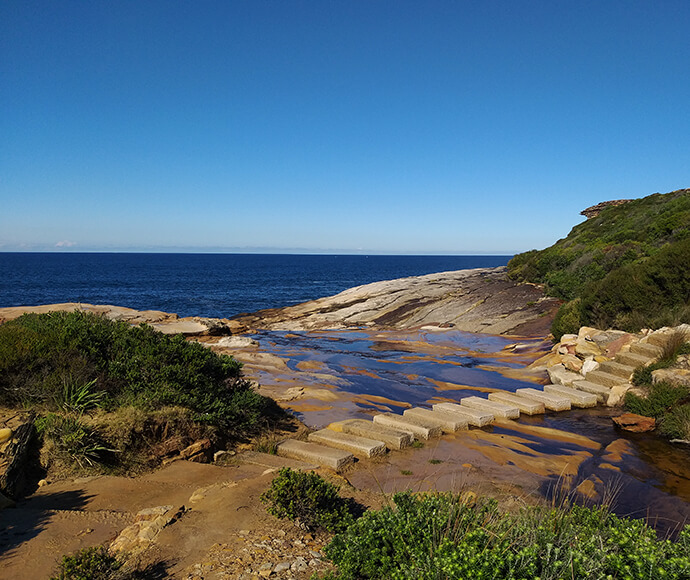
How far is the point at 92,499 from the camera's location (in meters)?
5.13

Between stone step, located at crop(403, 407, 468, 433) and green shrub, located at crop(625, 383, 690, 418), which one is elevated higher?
green shrub, located at crop(625, 383, 690, 418)

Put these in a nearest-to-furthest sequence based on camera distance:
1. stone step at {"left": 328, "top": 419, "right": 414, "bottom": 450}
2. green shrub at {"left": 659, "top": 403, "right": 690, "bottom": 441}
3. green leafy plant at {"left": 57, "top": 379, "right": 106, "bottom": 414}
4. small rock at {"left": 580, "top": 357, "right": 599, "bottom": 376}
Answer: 1. green leafy plant at {"left": 57, "top": 379, "right": 106, "bottom": 414}
2. stone step at {"left": 328, "top": 419, "right": 414, "bottom": 450}
3. green shrub at {"left": 659, "top": 403, "right": 690, "bottom": 441}
4. small rock at {"left": 580, "top": 357, "right": 599, "bottom": 376}

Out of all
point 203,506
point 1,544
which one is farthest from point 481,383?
point 1,544

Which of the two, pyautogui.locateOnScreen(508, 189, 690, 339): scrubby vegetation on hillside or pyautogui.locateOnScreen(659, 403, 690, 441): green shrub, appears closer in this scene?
pyautogui.locateOnScreen(659, 403, 690, 441): green shrub

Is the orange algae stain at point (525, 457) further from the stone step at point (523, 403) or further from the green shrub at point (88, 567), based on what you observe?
the green shrub at point (88, 567)

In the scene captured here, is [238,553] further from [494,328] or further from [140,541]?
[494,328]

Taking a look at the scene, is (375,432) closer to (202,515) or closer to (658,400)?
(202,515)

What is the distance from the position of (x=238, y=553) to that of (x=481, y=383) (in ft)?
29.7

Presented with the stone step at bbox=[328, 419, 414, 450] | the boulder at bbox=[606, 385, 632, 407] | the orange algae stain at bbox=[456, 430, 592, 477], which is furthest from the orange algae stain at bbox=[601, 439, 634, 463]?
the stone step at bbox=[328, 419, 414, 450]

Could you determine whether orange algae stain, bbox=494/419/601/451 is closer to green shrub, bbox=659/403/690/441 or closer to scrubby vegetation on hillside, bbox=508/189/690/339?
green shrub, bbox=659/403/690/441

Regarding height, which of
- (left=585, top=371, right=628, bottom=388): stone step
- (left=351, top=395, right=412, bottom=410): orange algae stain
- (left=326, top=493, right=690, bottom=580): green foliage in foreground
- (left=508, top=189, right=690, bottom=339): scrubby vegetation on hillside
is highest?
(left=508, top=189, right=690, bottom=339): scrubby vegetation on hillside

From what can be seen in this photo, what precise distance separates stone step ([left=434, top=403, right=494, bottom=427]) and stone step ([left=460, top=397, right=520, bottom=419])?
286 millimetres

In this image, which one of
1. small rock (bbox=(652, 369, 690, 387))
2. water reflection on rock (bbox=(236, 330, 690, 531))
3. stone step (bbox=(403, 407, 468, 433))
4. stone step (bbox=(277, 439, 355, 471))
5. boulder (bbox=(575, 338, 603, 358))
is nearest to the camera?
water reflection on rock (bbox=(236, 330, 690, 531))

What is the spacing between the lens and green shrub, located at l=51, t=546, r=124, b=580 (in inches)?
133
